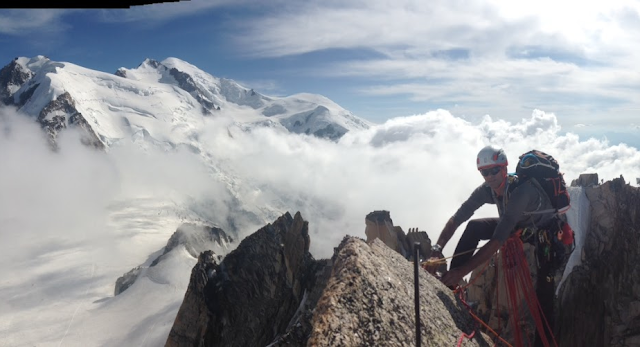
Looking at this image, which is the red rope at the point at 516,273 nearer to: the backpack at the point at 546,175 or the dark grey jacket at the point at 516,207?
the dark grey jacket at the point at 516,207

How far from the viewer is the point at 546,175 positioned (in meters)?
10.5

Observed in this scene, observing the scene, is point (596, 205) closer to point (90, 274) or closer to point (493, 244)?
point (493, 244)

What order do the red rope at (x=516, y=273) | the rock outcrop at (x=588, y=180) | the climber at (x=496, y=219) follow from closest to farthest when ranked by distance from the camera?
the climber at (x=496, y=219)
the red rope at (x=516, y=273)
the rock outcrop at (x=588, y=180)

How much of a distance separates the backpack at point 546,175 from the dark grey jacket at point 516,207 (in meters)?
0.26

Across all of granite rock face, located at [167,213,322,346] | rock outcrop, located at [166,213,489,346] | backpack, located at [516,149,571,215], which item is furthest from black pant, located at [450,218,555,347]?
granite rock face, located at [167,213,322,346]

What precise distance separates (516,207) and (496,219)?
2.37 m

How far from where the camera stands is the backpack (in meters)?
10.4

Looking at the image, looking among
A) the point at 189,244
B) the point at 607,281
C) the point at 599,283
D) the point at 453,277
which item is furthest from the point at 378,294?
the point at 189,244

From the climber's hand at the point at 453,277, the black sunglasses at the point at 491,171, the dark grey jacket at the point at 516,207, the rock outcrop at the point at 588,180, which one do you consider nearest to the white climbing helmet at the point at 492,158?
the black sunglasses at the point at 491,171

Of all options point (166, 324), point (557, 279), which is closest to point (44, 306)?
point (166, 324)

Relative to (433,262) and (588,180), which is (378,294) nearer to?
(433,262)

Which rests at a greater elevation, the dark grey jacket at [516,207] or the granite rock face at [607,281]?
the dark grey jacket at [516,207]

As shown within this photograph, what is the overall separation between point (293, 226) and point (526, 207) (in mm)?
30392

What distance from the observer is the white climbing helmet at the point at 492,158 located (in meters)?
10.7
